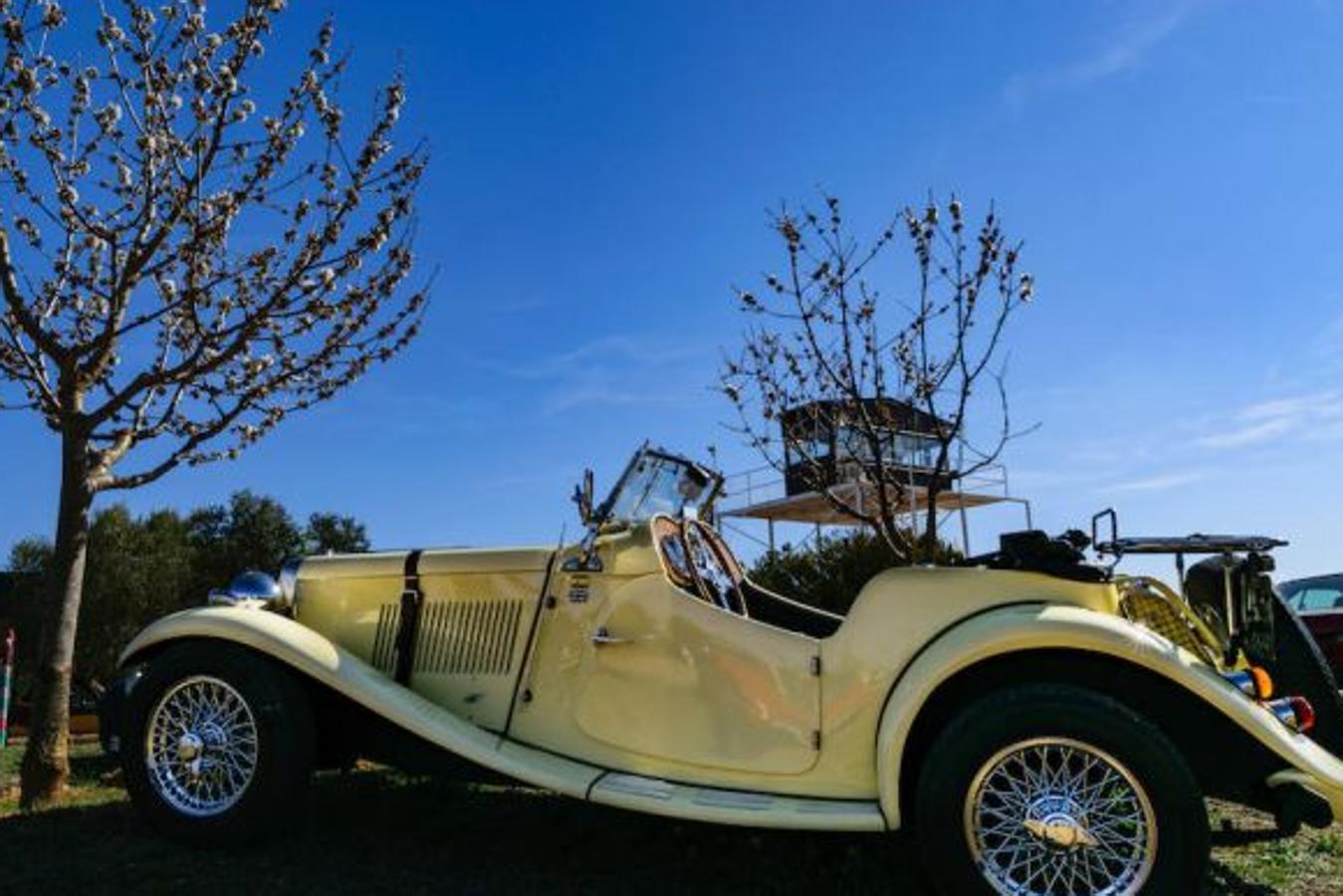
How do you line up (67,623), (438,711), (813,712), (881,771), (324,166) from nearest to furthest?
(881,771)
(813,712)
(438,711)
(67,623)
(324,166)

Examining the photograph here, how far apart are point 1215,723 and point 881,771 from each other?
1.35 m

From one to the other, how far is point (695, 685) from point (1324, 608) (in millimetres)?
10819

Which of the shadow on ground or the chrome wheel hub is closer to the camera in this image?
the shadow on ground

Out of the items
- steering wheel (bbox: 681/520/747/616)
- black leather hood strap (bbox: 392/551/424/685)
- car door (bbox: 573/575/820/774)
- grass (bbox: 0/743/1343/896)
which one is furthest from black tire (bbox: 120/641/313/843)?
steering wheel (bbox: 681/520/747/616)

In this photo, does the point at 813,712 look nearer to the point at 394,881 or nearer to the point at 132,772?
the point at 394,881

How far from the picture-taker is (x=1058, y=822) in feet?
13.2

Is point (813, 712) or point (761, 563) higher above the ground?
point (761, 563)

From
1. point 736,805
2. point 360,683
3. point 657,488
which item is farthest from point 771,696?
point 360,683

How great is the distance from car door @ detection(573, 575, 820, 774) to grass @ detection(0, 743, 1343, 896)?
596 mm

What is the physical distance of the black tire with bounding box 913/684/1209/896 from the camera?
157 inches

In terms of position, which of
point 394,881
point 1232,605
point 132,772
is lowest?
point 394,881

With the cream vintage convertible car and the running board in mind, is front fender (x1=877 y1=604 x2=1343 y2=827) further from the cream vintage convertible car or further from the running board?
the running board

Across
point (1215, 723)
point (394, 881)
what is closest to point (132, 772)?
point (394, 881)

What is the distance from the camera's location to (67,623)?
7.57 metres
